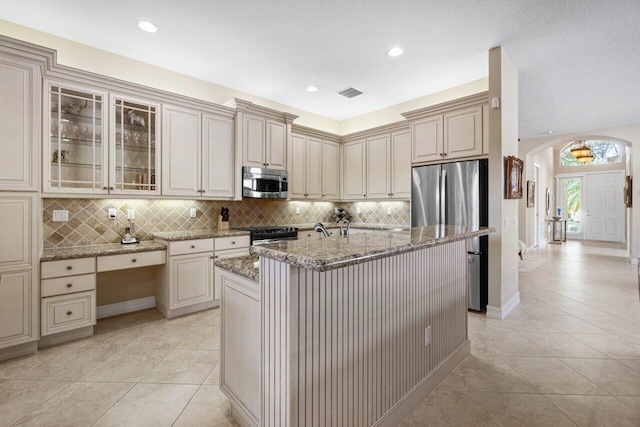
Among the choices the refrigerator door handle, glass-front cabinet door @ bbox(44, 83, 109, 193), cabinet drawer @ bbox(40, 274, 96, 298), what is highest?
glass-front cabinet door @ bbox(44, 83, 109, 193)

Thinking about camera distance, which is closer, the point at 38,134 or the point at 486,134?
the point at 38,134

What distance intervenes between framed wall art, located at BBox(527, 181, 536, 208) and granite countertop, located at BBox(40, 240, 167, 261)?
8425 millimetres

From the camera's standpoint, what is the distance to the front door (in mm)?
9406

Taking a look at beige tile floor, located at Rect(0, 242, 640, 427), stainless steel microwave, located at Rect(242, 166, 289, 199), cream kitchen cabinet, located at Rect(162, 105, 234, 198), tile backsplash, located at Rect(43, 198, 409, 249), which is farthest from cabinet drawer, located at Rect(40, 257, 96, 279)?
stainless steel microwave, located at Rect(242, 166, 289, 199)

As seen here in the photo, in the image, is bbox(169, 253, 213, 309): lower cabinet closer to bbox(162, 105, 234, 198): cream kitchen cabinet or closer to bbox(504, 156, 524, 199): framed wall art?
bbox(162, 105, 234, 198): cream kitchen cabinet

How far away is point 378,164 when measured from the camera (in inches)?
195

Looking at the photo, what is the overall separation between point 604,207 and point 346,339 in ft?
41.1

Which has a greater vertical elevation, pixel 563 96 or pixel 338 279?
pixel 563 96

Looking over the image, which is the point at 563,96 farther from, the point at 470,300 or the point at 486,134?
the point at 470,300

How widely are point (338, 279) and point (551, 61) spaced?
3953 mm

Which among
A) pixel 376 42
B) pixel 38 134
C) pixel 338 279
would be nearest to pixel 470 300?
pixel 338 279

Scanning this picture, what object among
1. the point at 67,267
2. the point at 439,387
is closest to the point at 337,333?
the point at 439,387

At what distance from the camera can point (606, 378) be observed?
7.10 feet

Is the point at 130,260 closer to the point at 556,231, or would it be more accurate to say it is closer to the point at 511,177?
the point at 511,177
